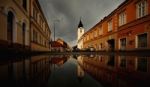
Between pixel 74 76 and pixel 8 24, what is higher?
pixel 8 24

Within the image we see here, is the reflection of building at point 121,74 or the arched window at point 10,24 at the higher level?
the arched window at point 10,24

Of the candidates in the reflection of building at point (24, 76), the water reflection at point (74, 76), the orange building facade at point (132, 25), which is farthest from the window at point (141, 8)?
the reflection of building at point (24, 76)

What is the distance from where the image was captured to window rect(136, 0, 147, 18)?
713 inches

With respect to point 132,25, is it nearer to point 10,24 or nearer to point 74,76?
point 10,24

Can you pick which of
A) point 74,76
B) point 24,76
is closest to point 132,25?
point 74,76

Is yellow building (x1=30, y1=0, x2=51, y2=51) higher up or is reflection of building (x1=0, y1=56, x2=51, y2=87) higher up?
yellow building (x1=30, y1=0, x2=51, y2=51)

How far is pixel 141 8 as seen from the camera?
61.8ft

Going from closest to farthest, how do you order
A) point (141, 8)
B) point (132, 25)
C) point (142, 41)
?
point (142, 41) < point (141, 8) < point (132, 25)

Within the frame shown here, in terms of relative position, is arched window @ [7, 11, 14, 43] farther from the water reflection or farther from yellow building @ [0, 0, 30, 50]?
the water reflection

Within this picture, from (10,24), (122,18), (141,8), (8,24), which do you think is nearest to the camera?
(8,24)

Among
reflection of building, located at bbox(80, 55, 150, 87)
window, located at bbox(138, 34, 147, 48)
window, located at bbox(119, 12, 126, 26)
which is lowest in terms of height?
reflection of building, located at bbox(80, 55, 150, 87)

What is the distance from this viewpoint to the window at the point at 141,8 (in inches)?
713

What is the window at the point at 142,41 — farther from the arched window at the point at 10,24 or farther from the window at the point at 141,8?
the arched window at the point at 10,24

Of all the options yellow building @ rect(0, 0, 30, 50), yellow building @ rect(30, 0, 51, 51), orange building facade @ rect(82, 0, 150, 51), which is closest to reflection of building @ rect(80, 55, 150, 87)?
yellow building @ rect(0, 0, 30, 50)
